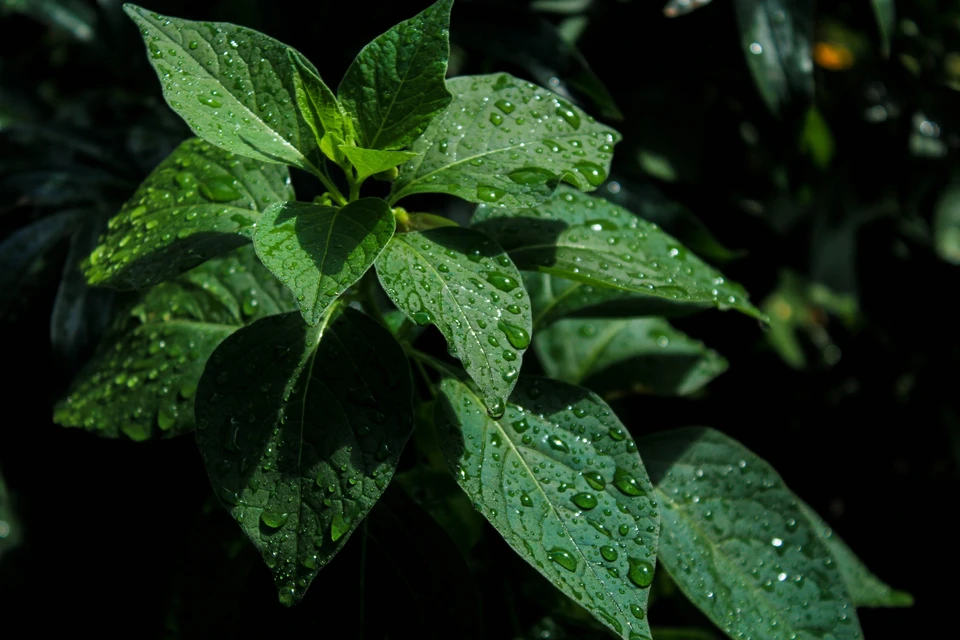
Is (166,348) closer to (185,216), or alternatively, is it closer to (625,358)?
(185,216)

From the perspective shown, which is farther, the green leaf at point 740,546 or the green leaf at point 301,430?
the green leaf at point 740,546

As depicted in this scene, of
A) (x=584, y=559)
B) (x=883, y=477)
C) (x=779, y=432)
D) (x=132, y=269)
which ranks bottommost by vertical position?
(x=883, y=477)

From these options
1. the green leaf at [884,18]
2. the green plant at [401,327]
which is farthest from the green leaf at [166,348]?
the green leaf at [884,18]

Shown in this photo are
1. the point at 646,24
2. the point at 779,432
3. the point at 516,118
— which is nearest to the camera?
the point at 516,118

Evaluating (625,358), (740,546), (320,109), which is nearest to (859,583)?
(740,546)

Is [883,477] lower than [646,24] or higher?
lower

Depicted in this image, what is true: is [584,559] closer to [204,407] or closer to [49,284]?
[204,407]

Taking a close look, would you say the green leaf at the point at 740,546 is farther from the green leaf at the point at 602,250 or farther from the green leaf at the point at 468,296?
the green leaf at the point at 468,296

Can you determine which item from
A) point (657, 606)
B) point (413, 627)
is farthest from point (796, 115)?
point (413, 627)
